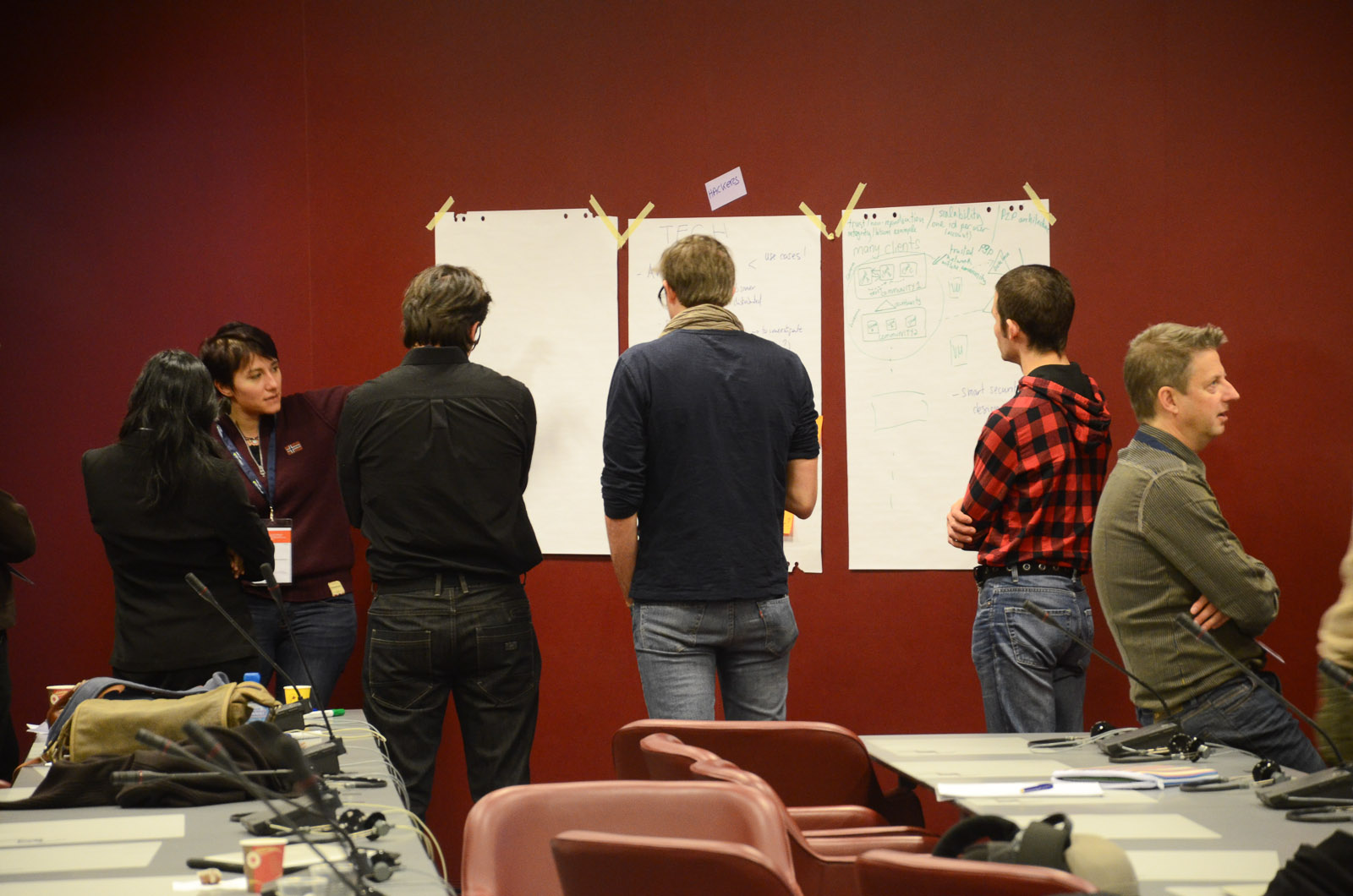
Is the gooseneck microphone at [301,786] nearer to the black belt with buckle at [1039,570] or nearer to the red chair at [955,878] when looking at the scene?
the red chair at [955,878]

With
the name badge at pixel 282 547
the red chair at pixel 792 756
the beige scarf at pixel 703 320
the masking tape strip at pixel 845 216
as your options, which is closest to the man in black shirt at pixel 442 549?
the beige scarf at pixel 703 320

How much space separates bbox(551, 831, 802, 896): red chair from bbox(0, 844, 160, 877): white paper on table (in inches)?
27.3

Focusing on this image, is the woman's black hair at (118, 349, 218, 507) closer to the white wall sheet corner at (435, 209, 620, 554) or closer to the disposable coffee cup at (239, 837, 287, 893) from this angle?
the white wall sheet corner at (435, 209, 620, 554)

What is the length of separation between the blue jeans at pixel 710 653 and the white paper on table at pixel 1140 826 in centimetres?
113

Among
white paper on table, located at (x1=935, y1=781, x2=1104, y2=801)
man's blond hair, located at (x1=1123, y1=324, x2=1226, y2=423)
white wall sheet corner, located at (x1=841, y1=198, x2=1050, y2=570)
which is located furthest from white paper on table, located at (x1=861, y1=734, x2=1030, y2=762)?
→ white wall sheet corner, located at (x1=841, y1=198, x2=1050, y2=570)

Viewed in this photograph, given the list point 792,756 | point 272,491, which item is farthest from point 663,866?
point 272,491

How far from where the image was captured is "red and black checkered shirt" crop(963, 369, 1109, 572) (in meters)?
3.17

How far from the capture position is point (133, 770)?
2.08 metres

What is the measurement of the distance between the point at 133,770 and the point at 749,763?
1.15 metres

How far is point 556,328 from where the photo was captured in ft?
14.0

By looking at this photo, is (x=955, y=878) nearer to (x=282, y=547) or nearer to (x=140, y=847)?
(x=140, y=847)

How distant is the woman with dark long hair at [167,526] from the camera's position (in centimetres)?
302

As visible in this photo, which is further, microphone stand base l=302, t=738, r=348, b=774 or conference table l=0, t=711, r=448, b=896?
microphone stand base l=302, t=738, r=348, b=774

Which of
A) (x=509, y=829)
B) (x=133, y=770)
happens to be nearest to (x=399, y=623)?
(x=133, y=770)
